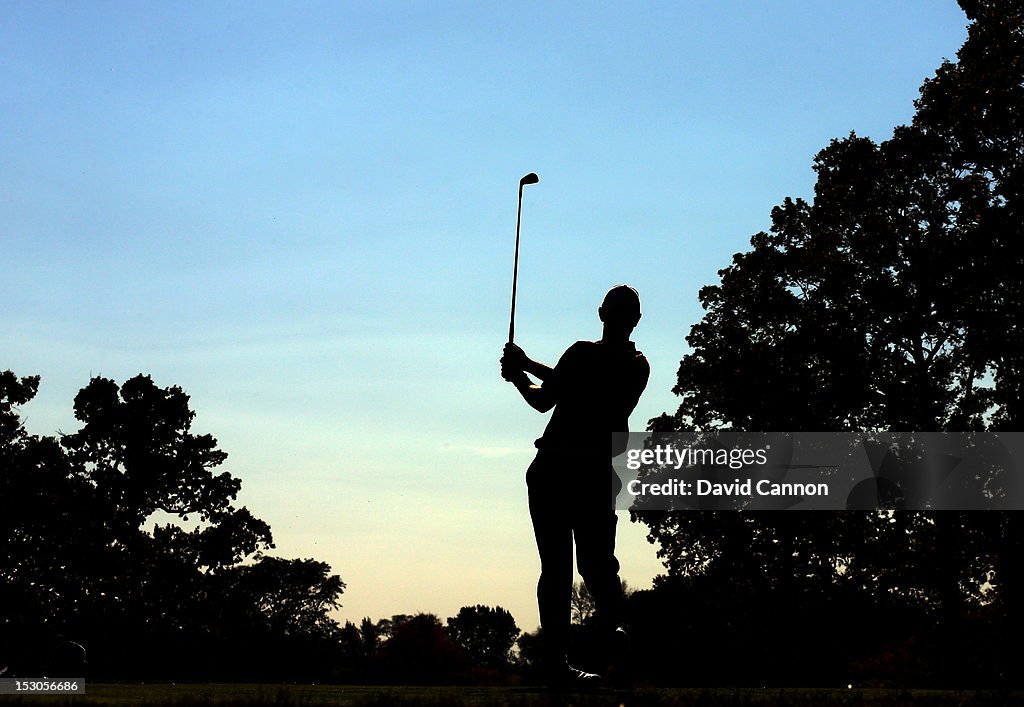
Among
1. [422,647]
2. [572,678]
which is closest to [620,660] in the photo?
[572,678]

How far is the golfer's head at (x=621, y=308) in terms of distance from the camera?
9727 mm

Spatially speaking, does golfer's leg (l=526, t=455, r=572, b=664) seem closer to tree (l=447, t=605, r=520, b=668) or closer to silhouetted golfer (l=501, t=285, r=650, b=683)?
silhouetted golfer (l=501, t=285, r=650, b=683)

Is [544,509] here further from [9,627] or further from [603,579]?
[9,627]

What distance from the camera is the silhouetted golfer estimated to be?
30.9ft

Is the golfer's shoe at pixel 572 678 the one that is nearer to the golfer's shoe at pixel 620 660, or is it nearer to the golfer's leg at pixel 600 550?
the golfer's shoe at pixel 620 660

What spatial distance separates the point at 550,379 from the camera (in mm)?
9641

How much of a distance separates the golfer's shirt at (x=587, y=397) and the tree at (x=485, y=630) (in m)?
163

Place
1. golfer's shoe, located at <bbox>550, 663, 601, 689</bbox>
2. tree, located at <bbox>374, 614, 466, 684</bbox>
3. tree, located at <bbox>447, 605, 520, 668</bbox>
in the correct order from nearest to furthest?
1. golfer's shoe, located at <bbox>550, 663, 601, 689</bbox>
2. tree, located at <bbox>374, 614, 466, 684</bbox>
3. tree, located at <bbox>447, 605, 520, 668</bbox>

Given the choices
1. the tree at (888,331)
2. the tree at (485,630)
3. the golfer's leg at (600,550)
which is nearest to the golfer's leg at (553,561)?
the golfer's leg at (600,550)

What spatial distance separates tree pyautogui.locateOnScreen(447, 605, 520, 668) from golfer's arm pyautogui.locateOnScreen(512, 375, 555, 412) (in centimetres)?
16303

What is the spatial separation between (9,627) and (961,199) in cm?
4832

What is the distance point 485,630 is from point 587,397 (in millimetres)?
164720

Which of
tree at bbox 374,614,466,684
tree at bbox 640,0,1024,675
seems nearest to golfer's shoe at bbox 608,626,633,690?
tree at bbox 640,0,1024,675

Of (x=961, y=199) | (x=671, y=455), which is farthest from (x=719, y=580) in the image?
(x=961, y=199)
